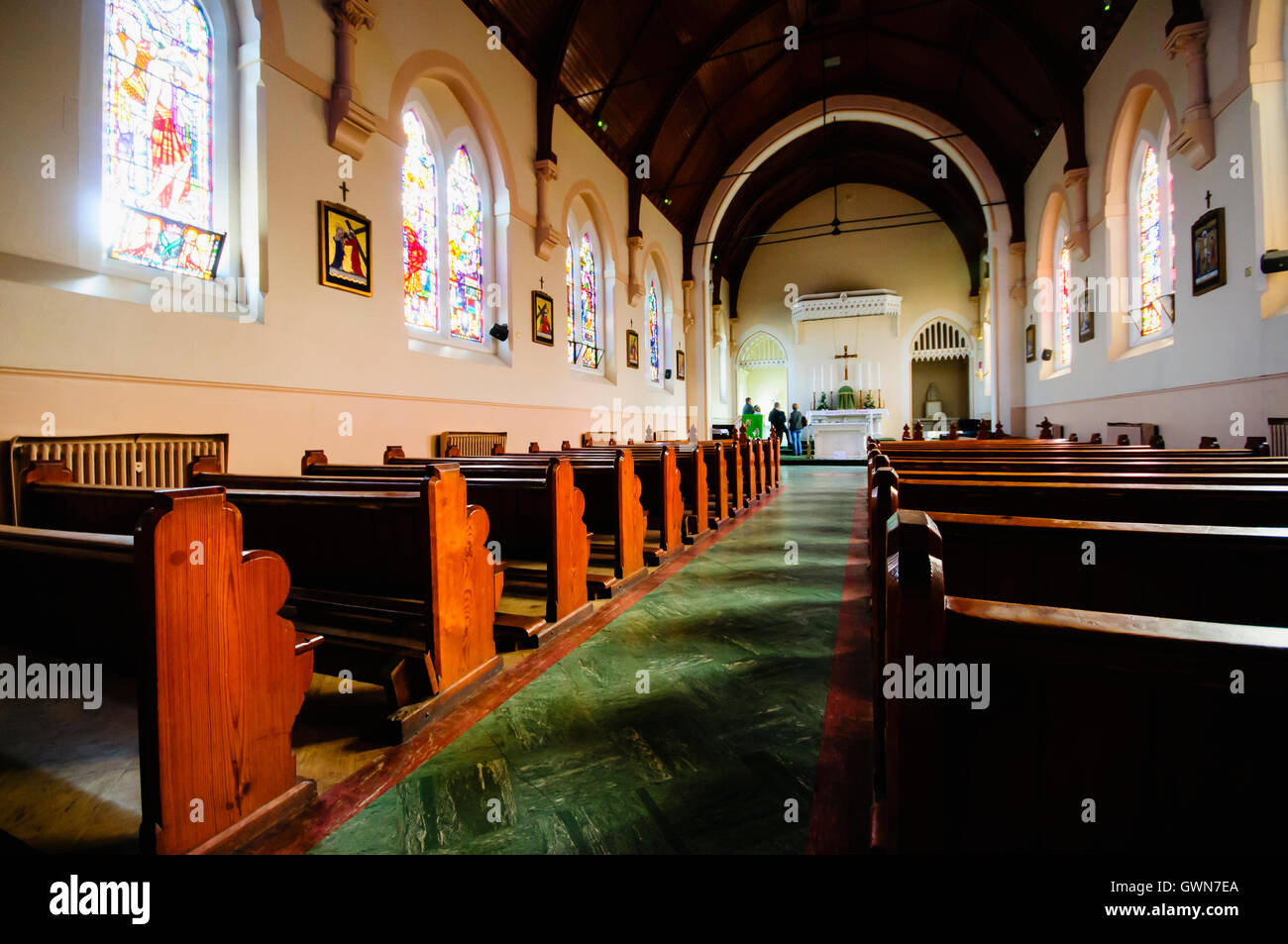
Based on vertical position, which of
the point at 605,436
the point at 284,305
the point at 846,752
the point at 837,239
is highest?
the point at 837,239

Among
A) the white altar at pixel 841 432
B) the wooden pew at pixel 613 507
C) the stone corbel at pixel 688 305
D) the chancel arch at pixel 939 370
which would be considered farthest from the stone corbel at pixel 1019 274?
the wooden pew at pixel 613 507

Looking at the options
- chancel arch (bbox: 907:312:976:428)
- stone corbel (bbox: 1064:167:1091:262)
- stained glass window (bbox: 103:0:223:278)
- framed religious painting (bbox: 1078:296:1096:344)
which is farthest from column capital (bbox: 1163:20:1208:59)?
chancel arch (bbox: 907:312:976:428)

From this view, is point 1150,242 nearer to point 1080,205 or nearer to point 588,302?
point 1080,205

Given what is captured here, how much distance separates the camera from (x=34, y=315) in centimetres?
318

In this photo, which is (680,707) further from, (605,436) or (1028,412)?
Answer: (1028,412)

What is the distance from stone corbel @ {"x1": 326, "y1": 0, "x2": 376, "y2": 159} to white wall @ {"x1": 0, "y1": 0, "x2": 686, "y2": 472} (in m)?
0.07

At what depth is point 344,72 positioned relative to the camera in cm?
487

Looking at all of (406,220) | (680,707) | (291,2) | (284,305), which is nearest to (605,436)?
(406,220)

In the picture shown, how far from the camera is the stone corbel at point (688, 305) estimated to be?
14.0 meters

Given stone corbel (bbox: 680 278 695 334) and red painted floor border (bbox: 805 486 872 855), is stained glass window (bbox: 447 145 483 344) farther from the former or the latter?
stone corbel (bbox: 680 278 695 334)

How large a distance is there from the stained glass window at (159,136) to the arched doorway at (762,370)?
53.0 feet

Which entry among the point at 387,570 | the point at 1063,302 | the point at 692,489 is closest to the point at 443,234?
the point at 692,489

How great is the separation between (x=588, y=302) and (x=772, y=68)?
6.00 m

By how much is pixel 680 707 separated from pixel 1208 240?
645 cm
